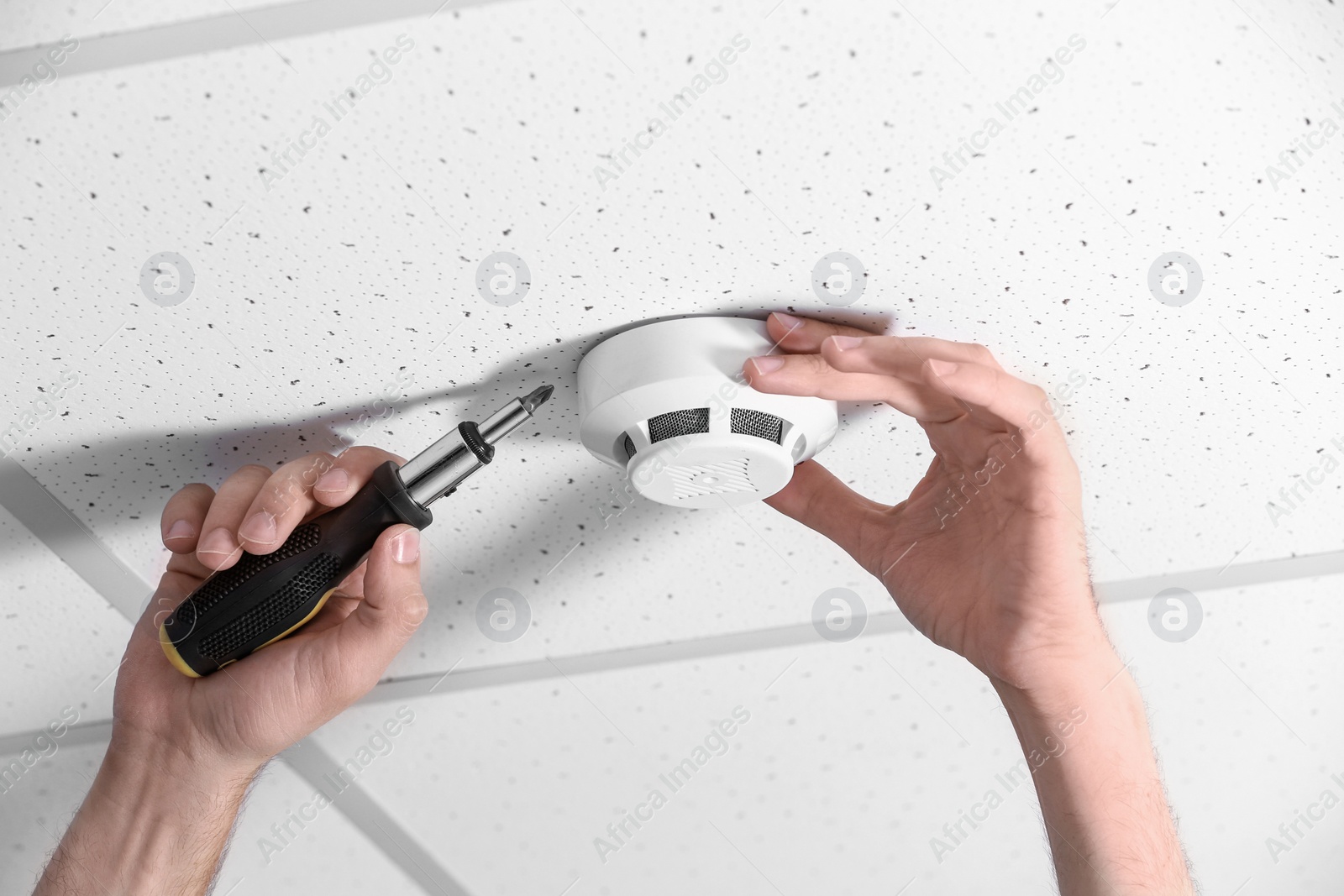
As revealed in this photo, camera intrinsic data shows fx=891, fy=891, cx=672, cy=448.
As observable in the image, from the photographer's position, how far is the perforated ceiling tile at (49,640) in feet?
2.43

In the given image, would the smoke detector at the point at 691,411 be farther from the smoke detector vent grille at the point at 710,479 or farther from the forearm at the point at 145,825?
the forearm at the point at 145,825

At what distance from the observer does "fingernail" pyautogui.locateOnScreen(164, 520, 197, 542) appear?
664mm

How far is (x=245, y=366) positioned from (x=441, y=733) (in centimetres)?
51

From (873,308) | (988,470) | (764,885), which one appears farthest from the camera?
(764,885)

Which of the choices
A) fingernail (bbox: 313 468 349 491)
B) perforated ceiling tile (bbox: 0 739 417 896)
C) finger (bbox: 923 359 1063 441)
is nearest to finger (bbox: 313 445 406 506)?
fingernail (bbox: 313 468 349 491)

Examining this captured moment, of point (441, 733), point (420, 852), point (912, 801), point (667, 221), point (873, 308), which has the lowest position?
point (912, 801)

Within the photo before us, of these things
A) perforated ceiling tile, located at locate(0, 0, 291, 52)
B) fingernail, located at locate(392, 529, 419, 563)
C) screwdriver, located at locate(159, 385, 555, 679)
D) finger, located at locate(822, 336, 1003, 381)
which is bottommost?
finger, located at locate(822, 336, 1003, 381)

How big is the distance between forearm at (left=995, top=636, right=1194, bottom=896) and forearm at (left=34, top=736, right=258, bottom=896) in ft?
2.22

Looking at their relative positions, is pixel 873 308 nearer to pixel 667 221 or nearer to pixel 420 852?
pixel 667 221

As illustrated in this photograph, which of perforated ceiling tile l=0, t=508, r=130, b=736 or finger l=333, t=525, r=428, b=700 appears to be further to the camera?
perforated ceiling tile l=0, t=508, r=130, b=736

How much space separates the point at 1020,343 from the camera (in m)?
0.59

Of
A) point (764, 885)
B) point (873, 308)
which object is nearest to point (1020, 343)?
point (873, 308)

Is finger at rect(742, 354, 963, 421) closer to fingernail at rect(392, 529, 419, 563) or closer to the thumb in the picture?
the thumb

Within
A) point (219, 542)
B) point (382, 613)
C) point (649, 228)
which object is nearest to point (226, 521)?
point (219, 542)
